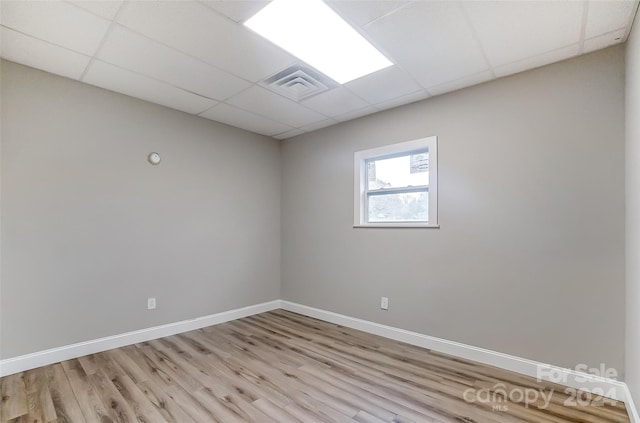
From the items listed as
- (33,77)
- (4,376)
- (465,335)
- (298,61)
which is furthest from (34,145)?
(465,335)

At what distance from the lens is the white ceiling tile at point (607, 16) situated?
70.6 inches

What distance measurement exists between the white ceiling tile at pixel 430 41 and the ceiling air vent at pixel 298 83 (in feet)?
2.25

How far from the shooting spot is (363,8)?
73.5 inches

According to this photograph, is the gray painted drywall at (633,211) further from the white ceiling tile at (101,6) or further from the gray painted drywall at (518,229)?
the white ceiling tile at (101,6)

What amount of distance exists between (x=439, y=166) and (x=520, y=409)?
2.07m

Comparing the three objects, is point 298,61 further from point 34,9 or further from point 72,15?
point 34,9

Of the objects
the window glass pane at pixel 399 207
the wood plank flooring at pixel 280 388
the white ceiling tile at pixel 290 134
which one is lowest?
the wood plank flooring at pixel 280 388

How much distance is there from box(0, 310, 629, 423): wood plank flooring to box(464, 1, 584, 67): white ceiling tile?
2567 mm

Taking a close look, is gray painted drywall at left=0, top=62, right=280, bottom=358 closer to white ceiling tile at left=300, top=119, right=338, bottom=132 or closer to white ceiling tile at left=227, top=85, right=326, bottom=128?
white ceiling tile at left=227, top=85, right=326, bottom=128

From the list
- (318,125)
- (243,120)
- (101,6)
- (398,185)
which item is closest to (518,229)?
(398,185)

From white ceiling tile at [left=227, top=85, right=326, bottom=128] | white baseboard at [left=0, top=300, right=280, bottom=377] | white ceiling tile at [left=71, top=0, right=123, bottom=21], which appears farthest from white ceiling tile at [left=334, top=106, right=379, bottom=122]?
white baseboard at [left=0, top=300, right=280, bottom=377]

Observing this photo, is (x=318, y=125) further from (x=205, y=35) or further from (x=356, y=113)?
(x=205, y=35)

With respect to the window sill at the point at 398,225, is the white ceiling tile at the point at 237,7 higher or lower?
higher

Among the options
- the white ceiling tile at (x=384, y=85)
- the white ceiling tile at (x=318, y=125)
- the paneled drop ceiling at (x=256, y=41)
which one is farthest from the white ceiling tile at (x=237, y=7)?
the white ceiling tile at (x=318, y=125)
